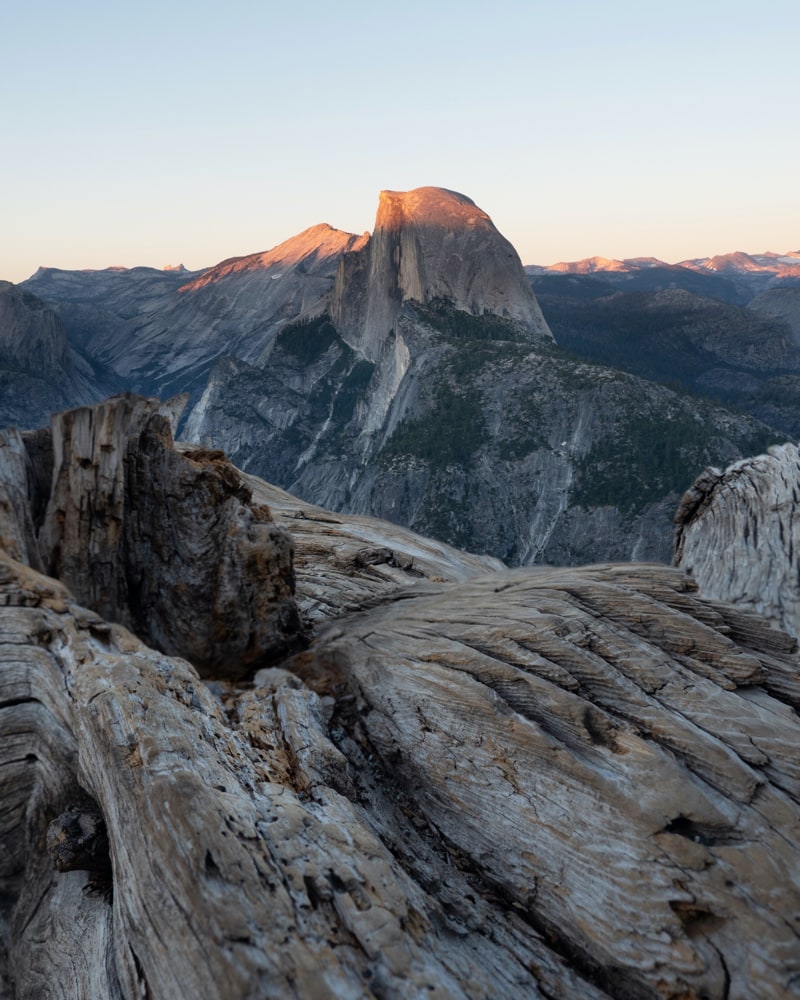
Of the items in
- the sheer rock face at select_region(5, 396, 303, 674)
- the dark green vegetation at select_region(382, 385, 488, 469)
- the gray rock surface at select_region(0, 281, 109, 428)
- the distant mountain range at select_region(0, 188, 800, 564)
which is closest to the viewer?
the sheer rock face at select_region(5, 396, 303, 674)

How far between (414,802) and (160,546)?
7344mm

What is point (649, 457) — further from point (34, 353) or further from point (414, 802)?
point (34, 353)

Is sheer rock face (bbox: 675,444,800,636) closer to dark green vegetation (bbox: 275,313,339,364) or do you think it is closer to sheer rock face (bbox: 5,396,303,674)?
sheer rock face (bbox: 5,396,303,674)

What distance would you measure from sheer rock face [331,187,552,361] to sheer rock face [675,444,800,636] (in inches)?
4855

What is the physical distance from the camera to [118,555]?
14523mm

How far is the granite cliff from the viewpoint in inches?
311

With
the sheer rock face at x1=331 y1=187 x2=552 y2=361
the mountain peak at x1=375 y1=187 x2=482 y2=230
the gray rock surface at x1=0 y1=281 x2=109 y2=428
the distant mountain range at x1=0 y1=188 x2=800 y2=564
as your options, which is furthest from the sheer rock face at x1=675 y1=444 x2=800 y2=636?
the gray rock surface at x1=0 y1=281 x2=109 y2=428

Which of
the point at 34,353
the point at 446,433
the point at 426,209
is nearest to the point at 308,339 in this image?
the point at 426,209

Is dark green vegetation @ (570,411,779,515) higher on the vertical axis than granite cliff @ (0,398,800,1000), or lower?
lower

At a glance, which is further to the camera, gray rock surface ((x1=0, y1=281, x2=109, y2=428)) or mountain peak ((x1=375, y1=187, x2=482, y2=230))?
gray rock surface ((x1=0, y1=281, x2=109, y2=428))

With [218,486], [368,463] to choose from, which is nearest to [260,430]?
[368,463]

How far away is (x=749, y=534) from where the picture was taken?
17.3 metres

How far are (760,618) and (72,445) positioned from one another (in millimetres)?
12692

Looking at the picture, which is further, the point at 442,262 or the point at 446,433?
the point at 442,262
